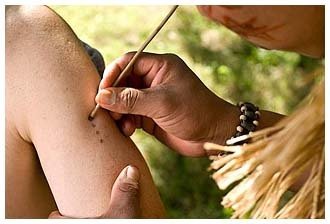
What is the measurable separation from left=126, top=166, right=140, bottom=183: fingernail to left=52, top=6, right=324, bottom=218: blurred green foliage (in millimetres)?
778

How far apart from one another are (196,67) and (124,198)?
3.35 feet

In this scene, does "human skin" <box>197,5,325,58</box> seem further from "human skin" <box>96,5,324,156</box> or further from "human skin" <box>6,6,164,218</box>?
"human skin" <box>6,6,164,218</box>

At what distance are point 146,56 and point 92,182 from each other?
Answer: 0.57ft

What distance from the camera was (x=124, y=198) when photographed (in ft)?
3.12

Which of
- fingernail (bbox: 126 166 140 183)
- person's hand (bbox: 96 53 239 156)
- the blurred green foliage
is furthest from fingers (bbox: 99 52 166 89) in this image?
the blurred green foliage

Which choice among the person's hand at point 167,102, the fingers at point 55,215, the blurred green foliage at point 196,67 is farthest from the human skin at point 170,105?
the blurred green foliage at point 196,67

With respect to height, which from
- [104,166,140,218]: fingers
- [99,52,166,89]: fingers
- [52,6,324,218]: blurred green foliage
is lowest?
[52,6,324,218]: blurred green foliage

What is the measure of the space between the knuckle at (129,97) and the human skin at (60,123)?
0.05 m

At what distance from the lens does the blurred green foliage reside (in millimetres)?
1836

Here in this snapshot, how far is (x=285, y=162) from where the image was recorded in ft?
2.47

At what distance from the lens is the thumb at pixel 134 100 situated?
95 centimetres

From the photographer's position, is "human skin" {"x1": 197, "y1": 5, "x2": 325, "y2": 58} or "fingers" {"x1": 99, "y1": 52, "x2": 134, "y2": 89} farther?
"fingers" {"x1": 99, "y1": 52, "x2": 134, "y2": 89}

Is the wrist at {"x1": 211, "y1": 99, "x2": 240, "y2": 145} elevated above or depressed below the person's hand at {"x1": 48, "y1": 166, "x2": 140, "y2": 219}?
above

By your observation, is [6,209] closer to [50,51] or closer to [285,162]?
[50,51]
